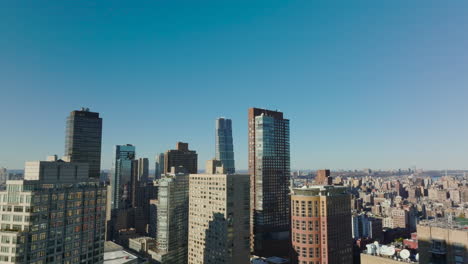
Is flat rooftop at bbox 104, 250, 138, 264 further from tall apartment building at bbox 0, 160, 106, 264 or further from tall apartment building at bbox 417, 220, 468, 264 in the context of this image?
tall apartment building at bbox 417, 220, 468, 264

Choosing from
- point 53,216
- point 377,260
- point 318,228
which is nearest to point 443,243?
point 377,260

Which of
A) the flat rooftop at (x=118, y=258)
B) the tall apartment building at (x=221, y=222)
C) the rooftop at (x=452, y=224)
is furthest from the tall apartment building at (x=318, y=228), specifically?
the flat rooftop at (x=118, y=258)

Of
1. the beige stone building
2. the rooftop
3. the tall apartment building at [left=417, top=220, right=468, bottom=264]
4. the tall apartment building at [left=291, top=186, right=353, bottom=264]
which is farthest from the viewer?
the tall apartment building at [left=291, top=186, right=353, bottom=264]

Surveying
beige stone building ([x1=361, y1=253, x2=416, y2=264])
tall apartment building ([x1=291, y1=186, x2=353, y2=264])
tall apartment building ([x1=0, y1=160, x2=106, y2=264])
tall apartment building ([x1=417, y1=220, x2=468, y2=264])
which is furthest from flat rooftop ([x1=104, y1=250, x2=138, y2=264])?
tall apartment building ([x1=417, y1=220, x2=468, y2=264])

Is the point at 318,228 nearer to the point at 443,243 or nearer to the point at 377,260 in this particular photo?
the point at 377,260

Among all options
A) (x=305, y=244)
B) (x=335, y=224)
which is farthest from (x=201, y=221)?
(x=335, y=224)

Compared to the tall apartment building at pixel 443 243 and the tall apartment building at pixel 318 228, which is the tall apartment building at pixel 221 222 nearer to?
the tall apartment building at pixel 318 228
